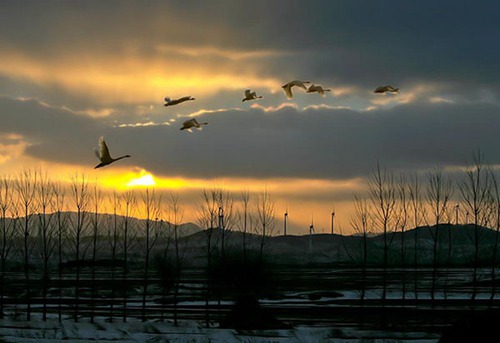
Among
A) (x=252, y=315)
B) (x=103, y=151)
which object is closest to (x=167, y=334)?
(x=252, y=315)

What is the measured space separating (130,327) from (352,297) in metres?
20.9

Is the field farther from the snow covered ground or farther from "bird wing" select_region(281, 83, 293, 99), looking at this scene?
"bird wing" select_region(281, 83, 293, 99)

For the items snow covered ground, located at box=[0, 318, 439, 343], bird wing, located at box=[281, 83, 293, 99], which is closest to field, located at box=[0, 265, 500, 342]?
snow covered ground, located at box=[0, 318, 439, 343]

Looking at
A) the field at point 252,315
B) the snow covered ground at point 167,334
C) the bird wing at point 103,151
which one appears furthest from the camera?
the field at point 252,315

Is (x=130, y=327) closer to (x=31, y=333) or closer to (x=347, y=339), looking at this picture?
(x=31, y=333)

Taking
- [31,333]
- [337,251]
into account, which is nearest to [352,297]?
[31,333]

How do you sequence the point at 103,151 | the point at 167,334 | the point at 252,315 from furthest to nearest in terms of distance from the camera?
the point at 252,315, the point at 167,334, the point at 103,151

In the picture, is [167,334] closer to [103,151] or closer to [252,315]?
[252,315]

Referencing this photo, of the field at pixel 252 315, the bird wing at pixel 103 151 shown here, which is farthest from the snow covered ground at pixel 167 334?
the bird wing at pixel 103 151

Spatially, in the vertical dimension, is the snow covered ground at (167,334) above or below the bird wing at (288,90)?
below

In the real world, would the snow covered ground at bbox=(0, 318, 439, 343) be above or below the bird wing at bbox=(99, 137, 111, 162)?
below

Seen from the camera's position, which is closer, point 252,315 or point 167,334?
point 167,334

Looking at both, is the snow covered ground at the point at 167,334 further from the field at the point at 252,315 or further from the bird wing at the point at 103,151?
the bird wing at the point at 103,151

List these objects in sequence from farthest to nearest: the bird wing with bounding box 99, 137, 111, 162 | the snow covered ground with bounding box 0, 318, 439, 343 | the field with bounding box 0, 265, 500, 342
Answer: the field with bounding box 0, 265, 500, 342
the snow covered ground with bounding box 0, 318, 439, 343
the bird wing with bounding box 99, 137, 111, 162
